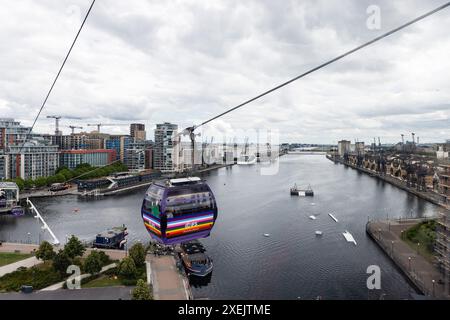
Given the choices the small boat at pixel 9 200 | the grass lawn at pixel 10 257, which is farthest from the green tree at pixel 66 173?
the grass lawn at pixel 10 257

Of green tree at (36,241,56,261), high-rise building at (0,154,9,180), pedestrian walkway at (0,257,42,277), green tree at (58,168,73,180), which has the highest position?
high-rise building at (0,154,9,180)

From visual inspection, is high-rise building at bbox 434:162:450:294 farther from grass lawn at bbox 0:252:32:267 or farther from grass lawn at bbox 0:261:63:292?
grass lawn at bbox 0:252:32:267

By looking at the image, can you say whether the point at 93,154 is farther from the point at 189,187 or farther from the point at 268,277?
the point at 189,187

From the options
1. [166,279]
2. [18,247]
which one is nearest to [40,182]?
[18,247]

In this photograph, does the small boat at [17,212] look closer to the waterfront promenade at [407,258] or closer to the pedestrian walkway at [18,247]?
the pedestrian walkway at [18,247]

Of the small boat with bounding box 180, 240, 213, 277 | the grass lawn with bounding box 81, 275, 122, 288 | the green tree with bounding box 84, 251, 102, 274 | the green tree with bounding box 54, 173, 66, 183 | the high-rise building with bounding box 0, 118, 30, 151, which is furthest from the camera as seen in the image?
the high-rise building with bounding box 0, 118, 30, 151

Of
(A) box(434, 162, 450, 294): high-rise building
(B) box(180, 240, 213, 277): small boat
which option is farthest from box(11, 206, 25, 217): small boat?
(A) box(434, 162, 450, 294): high-rise building

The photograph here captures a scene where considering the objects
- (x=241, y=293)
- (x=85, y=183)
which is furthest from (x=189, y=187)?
(x=85, y=183)
